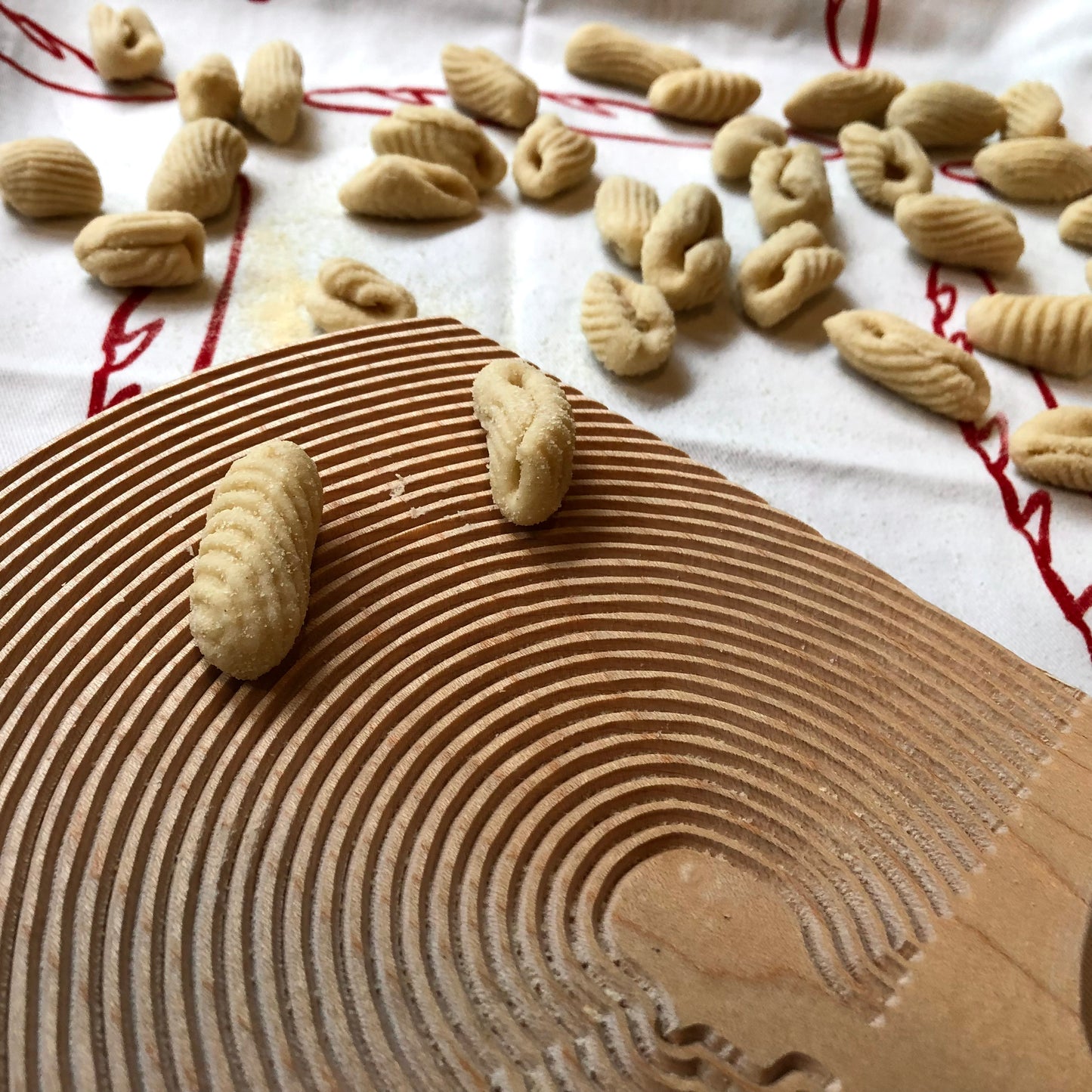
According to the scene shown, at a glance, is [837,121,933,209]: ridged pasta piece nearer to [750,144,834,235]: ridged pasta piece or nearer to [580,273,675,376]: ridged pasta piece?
[750,144,834,235]: ridged pasta piece

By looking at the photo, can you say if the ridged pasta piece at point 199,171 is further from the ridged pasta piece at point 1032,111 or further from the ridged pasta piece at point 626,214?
the ridged pasta piece at point 1032,111

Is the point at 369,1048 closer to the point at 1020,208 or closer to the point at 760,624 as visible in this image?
the point at 760,624

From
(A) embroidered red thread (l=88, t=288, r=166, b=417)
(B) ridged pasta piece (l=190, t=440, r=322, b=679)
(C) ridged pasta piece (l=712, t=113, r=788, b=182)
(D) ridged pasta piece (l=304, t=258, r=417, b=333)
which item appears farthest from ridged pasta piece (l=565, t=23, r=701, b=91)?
(B) ridged pasta piece (l=190, t=440, r=322, b=679)

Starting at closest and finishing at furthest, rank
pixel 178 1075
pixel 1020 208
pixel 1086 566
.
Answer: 1. pixel 178 1075
2. pixel 1086 566
3. pixel 1020 208

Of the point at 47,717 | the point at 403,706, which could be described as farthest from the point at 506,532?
the point at 47,717

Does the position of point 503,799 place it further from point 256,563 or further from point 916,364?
point 916,364

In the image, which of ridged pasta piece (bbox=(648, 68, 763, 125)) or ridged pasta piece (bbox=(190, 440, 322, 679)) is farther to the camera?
ridged pasta piece (bbox=(648, 68, 763, 125))
